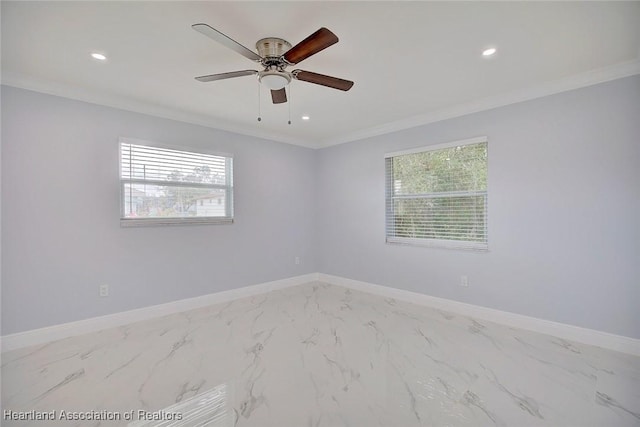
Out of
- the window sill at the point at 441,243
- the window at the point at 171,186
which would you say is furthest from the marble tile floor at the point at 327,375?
the window at the point at 171,186

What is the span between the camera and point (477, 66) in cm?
255

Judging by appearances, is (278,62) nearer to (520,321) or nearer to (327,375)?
(327,375)

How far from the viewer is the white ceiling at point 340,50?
6.11ft

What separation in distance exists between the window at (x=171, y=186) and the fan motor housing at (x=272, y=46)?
206cm

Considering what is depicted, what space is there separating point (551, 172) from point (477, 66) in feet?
4.37

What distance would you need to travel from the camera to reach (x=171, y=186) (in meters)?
3.65

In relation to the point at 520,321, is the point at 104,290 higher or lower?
Answer: higher

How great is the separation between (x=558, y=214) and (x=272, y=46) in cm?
306

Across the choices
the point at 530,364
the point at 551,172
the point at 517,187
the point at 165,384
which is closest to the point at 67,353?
the point at 165,384

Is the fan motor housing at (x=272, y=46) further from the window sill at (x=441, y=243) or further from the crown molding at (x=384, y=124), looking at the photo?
the window sill at (x=441, y=243)

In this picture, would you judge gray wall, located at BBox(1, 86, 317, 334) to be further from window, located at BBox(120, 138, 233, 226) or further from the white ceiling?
the white ceiling

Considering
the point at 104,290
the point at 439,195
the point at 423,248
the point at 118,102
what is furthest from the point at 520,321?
the point at 118,102

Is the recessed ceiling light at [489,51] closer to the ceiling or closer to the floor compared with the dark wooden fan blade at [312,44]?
closer to the ceiling

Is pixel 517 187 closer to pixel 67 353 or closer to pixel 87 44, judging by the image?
pixel 87 44
